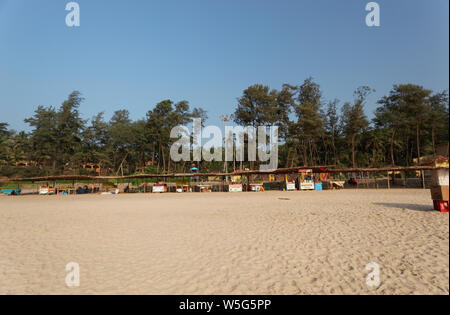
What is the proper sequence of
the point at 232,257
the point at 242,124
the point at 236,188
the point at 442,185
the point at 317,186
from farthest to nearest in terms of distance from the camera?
1. the point at 242,124
2. the point at 236,188
3. the point at 317,186
4. the point at 232,257
5. the point at 442,185

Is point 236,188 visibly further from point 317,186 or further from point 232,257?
point 232,257

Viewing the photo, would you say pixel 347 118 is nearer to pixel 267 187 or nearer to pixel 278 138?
pixel 278 138

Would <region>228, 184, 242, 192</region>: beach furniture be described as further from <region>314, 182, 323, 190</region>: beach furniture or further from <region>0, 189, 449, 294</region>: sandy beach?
<region>0, 189, 449, 294</region>: sandy beach

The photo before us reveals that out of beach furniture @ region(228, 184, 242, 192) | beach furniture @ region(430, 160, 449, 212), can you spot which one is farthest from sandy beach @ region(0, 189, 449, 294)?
beach furniture @ region(228, 184, 242, 192)

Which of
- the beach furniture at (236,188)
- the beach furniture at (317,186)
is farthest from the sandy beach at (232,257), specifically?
the beach furniture at (236,188)

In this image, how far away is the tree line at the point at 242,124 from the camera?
35.7m

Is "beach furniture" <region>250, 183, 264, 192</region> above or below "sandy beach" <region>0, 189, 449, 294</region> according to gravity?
above

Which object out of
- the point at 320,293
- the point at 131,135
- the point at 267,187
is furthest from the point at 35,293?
the point at 131,135

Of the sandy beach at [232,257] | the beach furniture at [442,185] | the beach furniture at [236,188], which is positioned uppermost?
the beach furniture at [442,185]

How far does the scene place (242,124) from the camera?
42.5 metres

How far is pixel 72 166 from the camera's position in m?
Answer: 52.4

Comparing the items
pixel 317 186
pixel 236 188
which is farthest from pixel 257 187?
pixel 317 186

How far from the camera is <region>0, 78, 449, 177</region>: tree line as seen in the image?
35.7 meters

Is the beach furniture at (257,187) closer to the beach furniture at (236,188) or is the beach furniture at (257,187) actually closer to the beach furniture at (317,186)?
the beach furniture at (236,188)
